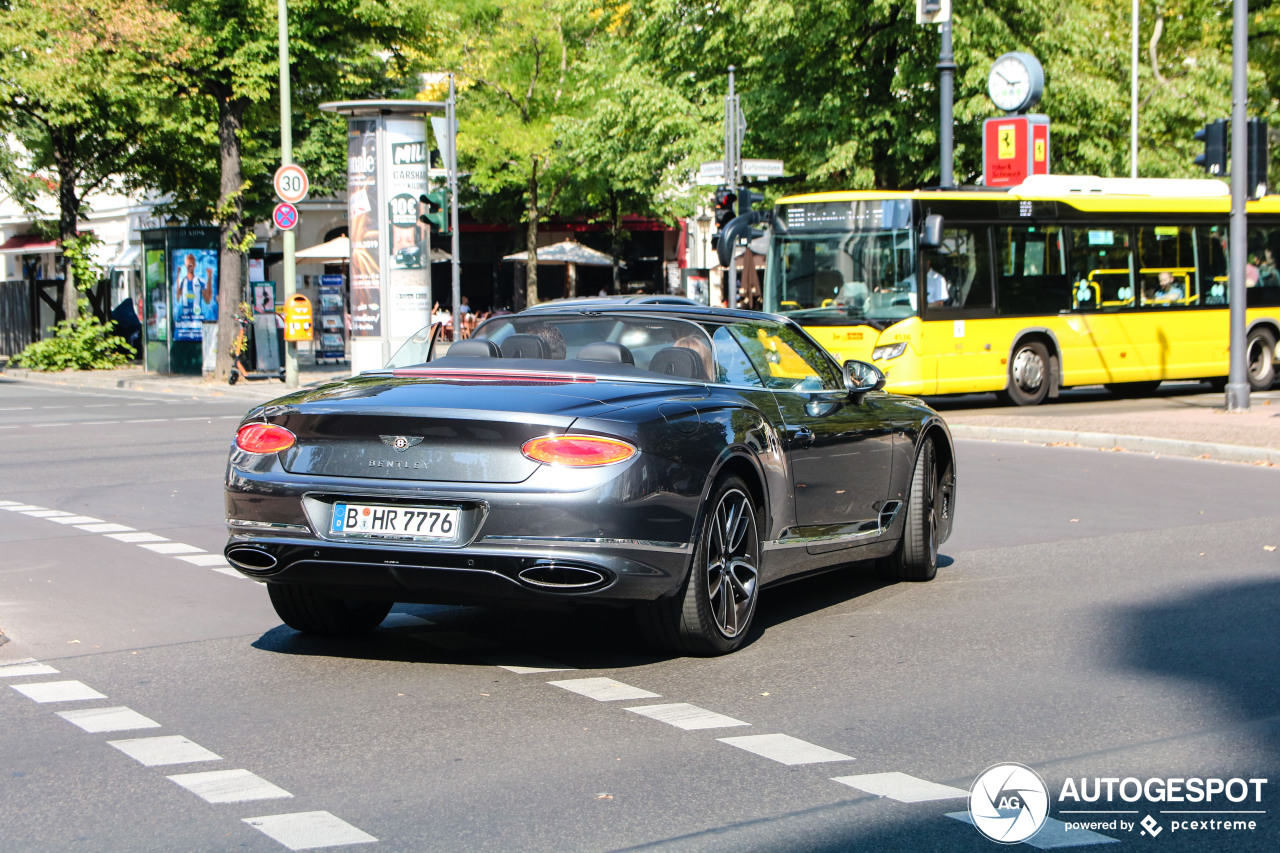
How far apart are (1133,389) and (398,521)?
20.9 metres

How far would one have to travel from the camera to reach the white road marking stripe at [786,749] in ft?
15.9

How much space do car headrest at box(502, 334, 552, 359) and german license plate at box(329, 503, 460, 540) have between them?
4.56 feet

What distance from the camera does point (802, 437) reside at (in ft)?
23.1

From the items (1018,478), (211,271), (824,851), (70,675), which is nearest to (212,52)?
(211,271)

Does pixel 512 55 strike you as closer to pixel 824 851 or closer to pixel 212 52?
pixel 212 52

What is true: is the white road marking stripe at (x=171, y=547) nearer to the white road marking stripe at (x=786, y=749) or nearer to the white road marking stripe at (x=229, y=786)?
the white road marking stripe at (x=229, y=786)

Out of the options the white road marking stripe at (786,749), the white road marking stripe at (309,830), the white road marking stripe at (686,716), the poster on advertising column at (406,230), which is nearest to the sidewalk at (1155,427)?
the poster on advertising column at (406,230)

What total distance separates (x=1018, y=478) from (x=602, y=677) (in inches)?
318

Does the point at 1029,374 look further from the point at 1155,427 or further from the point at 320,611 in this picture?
the point at 320,611

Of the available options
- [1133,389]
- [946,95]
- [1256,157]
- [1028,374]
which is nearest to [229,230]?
[946,95]

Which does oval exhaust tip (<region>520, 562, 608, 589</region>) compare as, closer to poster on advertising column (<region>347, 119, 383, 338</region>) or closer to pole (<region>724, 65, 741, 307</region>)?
pole (<region>724, 65, 741, 307</region>)

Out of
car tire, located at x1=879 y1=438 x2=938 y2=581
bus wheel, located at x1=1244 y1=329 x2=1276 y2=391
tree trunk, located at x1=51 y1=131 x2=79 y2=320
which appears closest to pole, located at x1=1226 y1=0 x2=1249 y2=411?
bus wheel, located at x1=1244 y1=329 x2=1276 y2=391

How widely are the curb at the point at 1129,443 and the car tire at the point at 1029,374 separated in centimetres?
356

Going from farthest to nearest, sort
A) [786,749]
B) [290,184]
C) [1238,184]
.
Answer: [290,184], [1238,184], [786,749]
